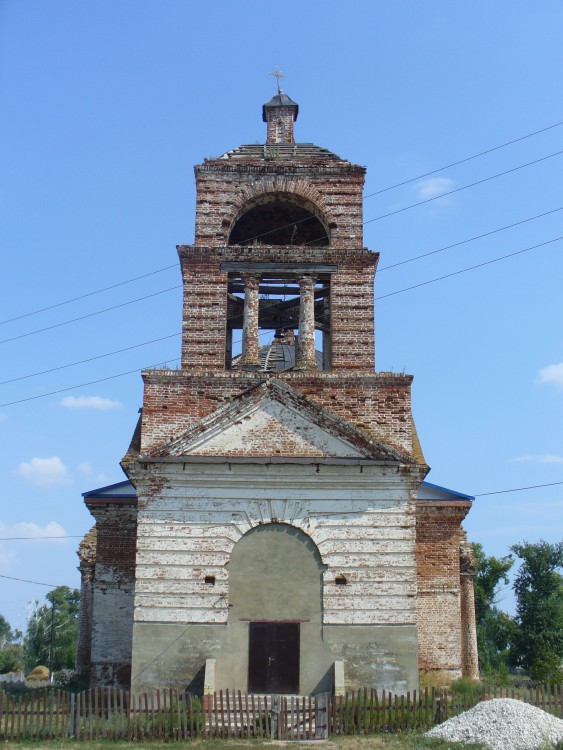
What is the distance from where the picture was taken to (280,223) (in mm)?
18125

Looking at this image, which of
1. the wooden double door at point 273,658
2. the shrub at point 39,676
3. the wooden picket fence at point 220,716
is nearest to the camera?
the wooden picket fence at point 220,716

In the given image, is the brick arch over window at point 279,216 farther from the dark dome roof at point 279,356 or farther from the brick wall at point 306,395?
the dark dome roof at point 279,356

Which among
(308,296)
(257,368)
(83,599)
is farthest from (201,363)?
(83,599)

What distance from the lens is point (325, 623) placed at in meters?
13.3

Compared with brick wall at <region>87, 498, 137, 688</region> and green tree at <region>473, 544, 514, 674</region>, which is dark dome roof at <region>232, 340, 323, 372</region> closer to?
brick wall at <region>87, 498, 137, 688</region>

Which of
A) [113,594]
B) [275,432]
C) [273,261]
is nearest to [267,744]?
[275,432]

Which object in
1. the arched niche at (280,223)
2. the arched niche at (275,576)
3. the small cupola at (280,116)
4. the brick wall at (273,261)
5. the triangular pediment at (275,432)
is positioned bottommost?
the arched niche at (275,576)

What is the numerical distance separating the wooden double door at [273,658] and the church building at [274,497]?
0.02 metres

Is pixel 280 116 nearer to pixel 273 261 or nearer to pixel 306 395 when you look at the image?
pixel 273 261

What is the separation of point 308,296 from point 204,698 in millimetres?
7774

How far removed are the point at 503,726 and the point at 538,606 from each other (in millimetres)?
33196

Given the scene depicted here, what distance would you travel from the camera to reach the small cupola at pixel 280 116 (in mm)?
18500

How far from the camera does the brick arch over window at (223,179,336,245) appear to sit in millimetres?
16812

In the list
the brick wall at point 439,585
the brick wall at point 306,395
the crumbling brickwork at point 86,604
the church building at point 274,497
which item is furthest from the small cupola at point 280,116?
the crumbling brickwork at point 86,604
